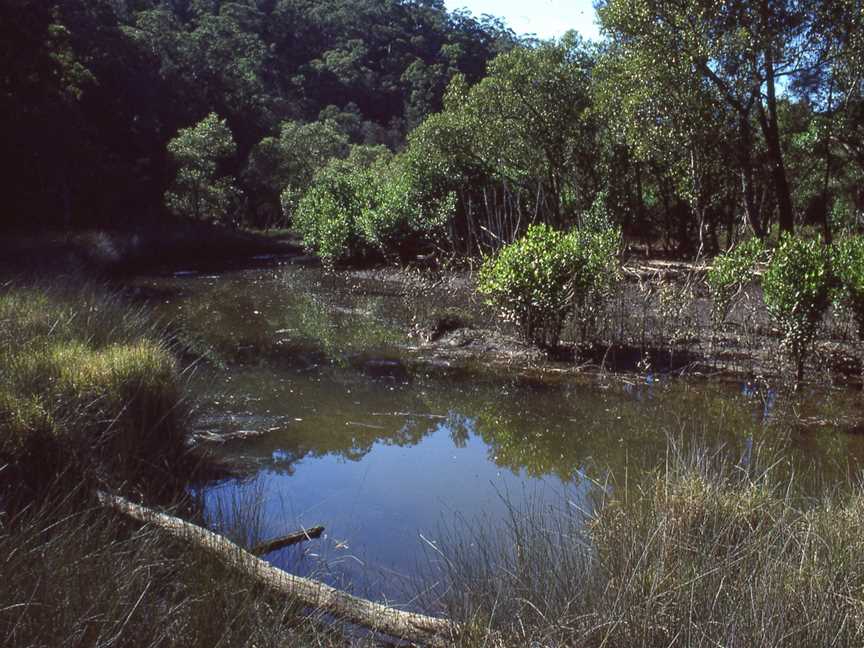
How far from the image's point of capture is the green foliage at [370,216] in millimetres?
20062

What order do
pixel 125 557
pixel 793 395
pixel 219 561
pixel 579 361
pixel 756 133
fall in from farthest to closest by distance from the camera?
pixel 756 133, pixel 579 361, pixel 793 395, pixel 219 561, pixel 125 557

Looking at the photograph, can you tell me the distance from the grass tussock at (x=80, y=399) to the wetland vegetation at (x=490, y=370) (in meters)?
0.02

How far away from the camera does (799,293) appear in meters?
8.64

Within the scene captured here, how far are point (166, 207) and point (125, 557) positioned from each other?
31750 mm

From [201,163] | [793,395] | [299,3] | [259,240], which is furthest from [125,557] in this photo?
[299,3]

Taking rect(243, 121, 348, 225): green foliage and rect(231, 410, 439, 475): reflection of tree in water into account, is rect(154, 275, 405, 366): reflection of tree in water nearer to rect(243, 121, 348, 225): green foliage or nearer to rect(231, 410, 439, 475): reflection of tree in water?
rect(231, 410, 439, 475): reflection of tree in water

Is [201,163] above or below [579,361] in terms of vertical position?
above

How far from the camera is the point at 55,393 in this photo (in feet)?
16.4

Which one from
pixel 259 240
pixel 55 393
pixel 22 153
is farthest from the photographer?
pixel 259 240

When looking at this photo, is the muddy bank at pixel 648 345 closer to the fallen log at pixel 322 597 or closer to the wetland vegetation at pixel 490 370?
the wetland vegetation at pixel 490 370

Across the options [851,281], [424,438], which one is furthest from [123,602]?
[851,281]

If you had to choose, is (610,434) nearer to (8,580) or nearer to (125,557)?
(125,557)

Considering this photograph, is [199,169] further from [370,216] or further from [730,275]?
[730,275]

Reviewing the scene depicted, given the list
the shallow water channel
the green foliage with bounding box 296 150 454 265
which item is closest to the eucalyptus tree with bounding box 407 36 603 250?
the green foliage with bounding box 296 150 454 265
